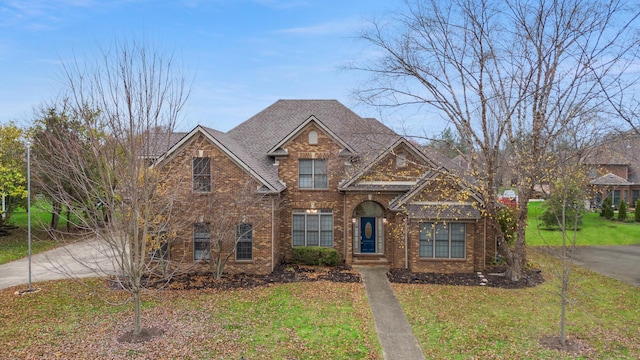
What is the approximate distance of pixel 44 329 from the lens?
1112 centimetres

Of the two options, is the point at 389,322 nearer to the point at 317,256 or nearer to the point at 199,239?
the point at 317,256

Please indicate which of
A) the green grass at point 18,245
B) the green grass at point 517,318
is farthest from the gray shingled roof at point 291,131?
the green grass at point 18,245

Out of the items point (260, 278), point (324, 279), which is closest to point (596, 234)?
point (324, 279)

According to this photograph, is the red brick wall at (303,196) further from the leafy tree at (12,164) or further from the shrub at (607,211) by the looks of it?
the shrub at (607,211)

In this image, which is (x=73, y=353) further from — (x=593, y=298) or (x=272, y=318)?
(x=593, y=298)

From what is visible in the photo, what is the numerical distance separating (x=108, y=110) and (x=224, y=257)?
9.58 meters

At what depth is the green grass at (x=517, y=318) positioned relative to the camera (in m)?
9.95

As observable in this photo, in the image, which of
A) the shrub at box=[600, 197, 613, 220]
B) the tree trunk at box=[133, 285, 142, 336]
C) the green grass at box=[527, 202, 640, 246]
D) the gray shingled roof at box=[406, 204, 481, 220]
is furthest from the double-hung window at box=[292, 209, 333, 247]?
the shrub at box=[600, 197, 613, 220]

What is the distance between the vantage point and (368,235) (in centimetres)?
2034

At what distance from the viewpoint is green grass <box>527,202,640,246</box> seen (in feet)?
88.3

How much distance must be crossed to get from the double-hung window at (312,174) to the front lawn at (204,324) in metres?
5.78

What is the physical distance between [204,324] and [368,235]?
10.6 m

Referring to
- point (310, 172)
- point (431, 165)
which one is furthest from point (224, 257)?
point (431, 165)

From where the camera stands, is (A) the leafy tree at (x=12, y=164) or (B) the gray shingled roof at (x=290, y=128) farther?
(A) the leafy tree at (x=12, y=164)
